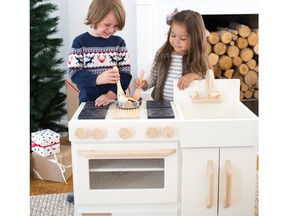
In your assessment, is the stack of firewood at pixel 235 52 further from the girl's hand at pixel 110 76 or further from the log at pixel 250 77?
the girl's hand at pixel 110 76

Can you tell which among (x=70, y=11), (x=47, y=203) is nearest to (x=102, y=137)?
(x=47, y=203)

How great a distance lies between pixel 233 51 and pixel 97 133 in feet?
5.33

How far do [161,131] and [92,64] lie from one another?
0.50 metres

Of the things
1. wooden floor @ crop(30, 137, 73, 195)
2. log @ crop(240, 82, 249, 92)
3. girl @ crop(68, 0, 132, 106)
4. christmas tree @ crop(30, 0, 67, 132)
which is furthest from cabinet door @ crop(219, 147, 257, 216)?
log @ crop(240, 82, 249, 92)

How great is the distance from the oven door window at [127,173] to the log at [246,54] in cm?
152

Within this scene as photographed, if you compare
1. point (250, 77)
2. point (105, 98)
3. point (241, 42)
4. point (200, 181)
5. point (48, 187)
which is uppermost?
point (241, 42)

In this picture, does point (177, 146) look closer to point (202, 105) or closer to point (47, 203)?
point (202, 105)

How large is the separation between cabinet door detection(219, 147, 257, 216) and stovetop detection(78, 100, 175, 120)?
236 millimetres

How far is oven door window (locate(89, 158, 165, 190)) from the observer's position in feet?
4.89

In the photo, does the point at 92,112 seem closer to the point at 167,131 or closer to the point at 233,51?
the point at 167,131

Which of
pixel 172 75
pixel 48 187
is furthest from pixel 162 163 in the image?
pixel 48 187

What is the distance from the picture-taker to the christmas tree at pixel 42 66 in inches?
92.2

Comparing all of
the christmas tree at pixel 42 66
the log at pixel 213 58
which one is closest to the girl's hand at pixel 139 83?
the christmas tree at pixel 42 66

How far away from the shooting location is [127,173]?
62.5 inches
